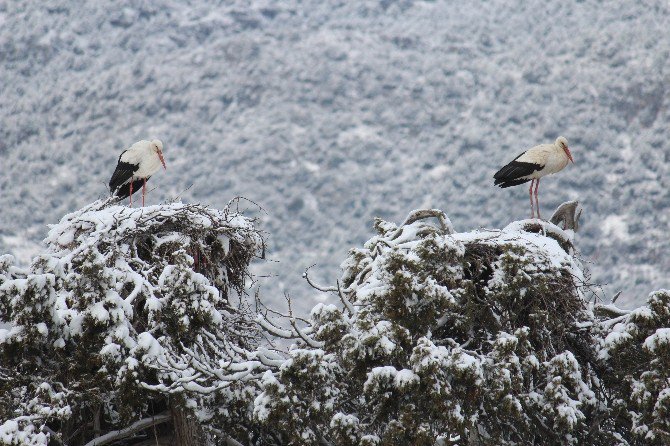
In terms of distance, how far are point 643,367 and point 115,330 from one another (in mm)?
4549

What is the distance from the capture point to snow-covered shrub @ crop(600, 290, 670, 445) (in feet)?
30.8

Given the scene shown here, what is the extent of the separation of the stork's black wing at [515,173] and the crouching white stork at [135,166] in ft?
14.7

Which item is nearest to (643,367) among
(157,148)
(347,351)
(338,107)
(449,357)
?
(449,357)

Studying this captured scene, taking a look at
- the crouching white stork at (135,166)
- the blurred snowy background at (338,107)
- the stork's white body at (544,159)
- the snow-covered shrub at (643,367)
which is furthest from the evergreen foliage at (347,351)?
the blurred snowy background at (338,107)

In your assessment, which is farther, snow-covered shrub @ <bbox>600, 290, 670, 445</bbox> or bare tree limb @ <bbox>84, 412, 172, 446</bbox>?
bare tree limb @ <bbox>84, 412, 172, 446</bbox>

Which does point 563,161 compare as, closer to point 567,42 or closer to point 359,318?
point 359,318

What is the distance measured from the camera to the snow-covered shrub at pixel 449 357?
30.3 ft

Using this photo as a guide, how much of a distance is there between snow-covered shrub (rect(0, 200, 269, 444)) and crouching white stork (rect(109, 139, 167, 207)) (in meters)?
3.58

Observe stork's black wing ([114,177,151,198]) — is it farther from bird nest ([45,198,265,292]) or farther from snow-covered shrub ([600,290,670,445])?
snow-covered shrub ([600,290,670,445])

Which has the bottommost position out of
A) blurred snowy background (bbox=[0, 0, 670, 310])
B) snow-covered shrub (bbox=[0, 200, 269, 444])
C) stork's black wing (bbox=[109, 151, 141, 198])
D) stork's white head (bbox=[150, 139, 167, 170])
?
snow-covered shrub (bbox=[0, 200, 269, 444])

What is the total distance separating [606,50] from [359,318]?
3817 inches

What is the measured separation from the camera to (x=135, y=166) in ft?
49.7

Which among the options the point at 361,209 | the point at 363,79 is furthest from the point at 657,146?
the point at 363,79

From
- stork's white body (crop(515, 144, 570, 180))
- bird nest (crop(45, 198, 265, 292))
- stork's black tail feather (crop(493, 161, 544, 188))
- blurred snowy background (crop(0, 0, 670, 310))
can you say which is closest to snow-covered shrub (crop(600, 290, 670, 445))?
bird nest (crop(45, 198, 265, 292))
